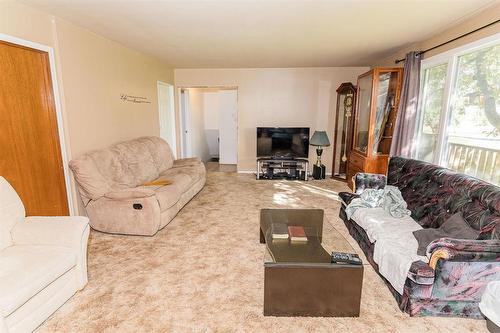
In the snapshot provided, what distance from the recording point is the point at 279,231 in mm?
2518

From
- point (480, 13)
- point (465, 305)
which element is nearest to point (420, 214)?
point (465, 305)

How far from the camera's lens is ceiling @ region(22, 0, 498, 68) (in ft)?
8.27

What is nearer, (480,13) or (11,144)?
(11,144)

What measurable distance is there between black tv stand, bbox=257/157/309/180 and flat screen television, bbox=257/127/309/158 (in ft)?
0.44

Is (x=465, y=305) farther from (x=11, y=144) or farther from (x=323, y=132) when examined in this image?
(x=323, y=132)

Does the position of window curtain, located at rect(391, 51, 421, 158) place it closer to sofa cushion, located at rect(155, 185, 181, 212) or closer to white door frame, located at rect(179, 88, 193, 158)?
sofa cushion, located at rect(155, 185, 181, 212)

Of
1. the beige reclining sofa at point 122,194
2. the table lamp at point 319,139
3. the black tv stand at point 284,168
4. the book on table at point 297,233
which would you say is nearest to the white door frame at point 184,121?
the black tv stand at point 284,168

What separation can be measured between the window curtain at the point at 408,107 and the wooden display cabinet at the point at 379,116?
287mm

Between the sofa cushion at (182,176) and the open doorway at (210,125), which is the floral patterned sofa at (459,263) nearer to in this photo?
the sofa cushion at (182,176)

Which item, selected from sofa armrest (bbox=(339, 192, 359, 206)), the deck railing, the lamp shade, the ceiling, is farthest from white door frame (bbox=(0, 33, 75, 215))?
the deck railing

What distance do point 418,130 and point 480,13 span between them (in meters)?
1.65

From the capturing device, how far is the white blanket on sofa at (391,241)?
1970 mm

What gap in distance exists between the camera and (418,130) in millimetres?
4047

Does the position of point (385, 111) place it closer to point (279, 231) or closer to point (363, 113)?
point (363, 113)
